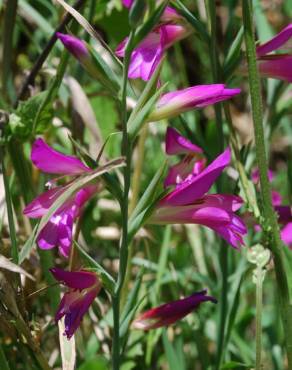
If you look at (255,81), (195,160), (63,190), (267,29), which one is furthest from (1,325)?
(267,29)

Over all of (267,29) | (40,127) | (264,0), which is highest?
(264,0)

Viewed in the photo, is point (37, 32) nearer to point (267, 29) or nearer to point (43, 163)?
point (267, 29)

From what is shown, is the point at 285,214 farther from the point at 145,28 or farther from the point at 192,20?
the point at 145,28

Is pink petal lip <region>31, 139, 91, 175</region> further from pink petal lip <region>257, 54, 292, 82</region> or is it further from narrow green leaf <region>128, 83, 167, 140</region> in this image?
pink petal lip <region>257, 54, 292, 82</region>

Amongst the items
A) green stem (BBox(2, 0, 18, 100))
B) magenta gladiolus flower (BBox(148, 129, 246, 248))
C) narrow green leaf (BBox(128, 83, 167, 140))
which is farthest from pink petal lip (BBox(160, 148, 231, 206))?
green stem (BBox(2, 0, 18, 100))

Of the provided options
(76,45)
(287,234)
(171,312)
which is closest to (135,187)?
(287,234)

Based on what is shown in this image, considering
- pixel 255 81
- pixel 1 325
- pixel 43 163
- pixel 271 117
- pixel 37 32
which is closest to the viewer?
pixel 43 163

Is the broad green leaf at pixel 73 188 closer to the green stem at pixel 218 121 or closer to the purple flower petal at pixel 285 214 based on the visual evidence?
the green stem at pixel 218 121
